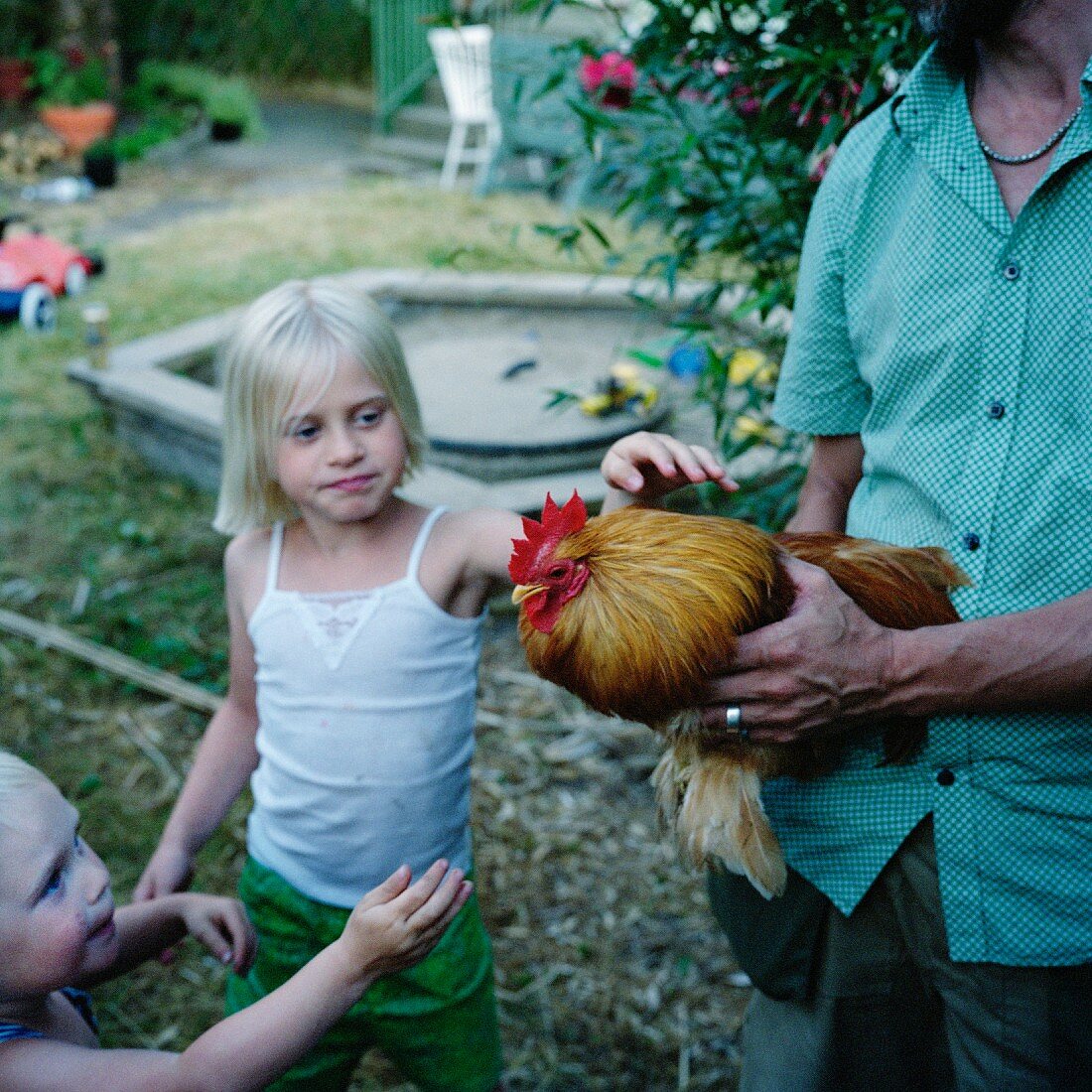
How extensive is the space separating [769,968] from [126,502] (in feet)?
16.1

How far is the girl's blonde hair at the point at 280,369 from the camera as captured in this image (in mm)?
2275

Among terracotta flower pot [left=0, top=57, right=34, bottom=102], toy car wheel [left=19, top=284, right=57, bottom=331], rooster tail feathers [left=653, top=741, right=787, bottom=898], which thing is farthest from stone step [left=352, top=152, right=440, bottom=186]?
rooster tail feathers [left=653, top=741, right=787, bottom=898]

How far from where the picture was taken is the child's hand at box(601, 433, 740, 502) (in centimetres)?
195

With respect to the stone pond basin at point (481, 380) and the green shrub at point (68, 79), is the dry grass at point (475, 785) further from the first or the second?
the green shrub at point (68, 79)

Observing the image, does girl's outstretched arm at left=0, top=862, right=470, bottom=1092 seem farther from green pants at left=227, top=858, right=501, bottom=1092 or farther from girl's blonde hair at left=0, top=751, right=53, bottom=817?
green pants at left=227, top=858, right=501, bottom=1092

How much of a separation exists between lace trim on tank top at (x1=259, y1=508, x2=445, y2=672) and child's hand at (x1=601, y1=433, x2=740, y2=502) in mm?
502

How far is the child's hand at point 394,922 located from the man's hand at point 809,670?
1.71 ft

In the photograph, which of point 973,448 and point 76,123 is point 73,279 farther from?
point 973,448

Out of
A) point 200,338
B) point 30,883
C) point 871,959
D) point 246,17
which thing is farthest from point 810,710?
point 246,17

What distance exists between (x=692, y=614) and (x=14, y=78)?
50.3 ft

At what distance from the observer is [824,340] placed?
195 cm

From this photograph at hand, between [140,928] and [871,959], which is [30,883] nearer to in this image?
[140,928]

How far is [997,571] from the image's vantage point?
170cm

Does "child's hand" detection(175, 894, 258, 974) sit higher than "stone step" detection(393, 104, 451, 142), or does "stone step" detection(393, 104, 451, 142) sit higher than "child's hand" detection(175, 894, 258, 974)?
"child's hand" detection(175, 894, 258, 974)
